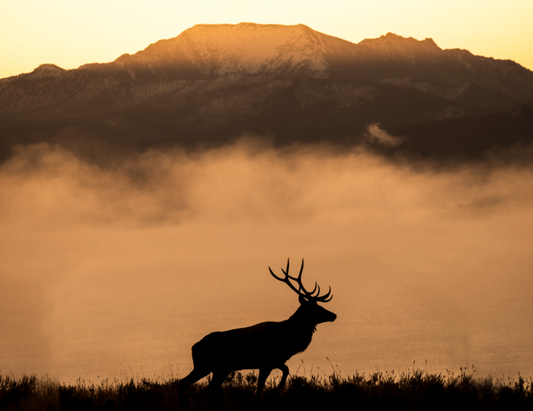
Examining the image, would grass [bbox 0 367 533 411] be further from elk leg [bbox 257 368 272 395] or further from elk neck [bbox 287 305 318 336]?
elk neck [bbox 287 305 318 336]

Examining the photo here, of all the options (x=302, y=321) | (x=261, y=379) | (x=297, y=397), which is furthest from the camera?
(x=302, y=321)

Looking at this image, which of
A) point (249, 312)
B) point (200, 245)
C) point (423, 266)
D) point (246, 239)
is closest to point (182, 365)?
point (249, 312)

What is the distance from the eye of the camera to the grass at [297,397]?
1038cm

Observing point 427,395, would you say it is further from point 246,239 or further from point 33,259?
point 246,239

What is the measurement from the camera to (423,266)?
86.4m

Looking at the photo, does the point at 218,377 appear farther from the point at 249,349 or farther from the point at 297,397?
the point at 297,397

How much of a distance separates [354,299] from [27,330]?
26852 mm

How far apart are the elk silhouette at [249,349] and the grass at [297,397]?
12.5 inches

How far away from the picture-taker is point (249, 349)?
11.2 metres

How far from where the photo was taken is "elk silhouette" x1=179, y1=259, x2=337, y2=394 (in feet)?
36.3

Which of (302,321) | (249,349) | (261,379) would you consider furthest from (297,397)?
(302,321)

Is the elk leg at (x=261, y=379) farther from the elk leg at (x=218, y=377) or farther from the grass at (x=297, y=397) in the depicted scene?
the elk leg at (x=218, y=377)

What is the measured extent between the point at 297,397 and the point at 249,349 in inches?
40.4

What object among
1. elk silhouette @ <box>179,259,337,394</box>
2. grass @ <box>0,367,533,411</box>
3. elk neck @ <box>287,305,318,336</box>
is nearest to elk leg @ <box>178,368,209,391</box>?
elk silhouette @ <box>179,259,337,394</box>
